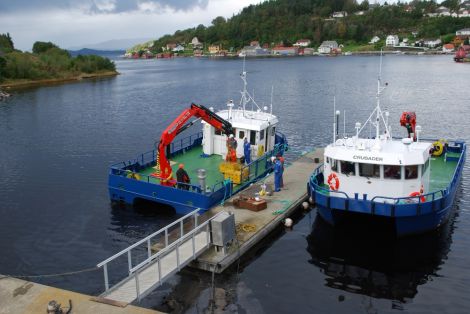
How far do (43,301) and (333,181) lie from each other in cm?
1194

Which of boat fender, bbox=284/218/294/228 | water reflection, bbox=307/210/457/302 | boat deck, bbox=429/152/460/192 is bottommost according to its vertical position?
water reflection, bbox=307/210/457/302

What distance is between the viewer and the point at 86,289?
15922 millimetres

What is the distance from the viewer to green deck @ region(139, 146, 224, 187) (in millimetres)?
23438

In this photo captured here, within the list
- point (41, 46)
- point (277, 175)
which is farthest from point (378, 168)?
point (41, 46)

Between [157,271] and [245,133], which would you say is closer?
[157,271]

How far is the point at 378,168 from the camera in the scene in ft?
60.5

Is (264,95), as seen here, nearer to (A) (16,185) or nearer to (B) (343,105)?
(B) (343,105)

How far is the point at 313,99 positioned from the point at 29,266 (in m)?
52.4

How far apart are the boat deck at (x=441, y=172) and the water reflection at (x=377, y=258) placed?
1.98 metres

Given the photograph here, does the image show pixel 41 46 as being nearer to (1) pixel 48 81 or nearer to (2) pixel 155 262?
(1) pixel 48 81

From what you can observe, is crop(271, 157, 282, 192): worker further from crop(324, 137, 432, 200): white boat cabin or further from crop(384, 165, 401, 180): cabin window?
crop(384, 165, 401, 180): cabin window

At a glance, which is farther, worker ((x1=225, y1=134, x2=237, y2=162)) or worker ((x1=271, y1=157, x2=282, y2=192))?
worker ((x1=225, y1=134, x2=237, y2=162))

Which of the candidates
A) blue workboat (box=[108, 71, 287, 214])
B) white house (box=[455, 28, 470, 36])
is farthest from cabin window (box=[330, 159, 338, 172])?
white house (box=[455, 28, 470, 36])

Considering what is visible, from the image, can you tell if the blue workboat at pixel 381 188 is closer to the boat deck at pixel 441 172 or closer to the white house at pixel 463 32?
the boat deck at pixel 441 172
